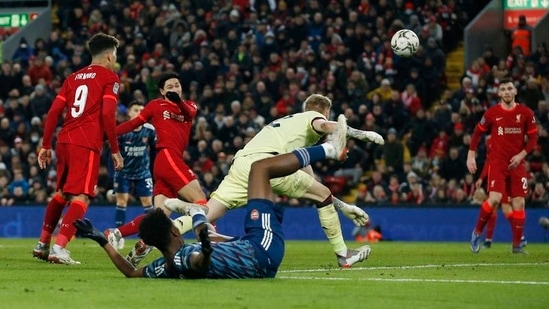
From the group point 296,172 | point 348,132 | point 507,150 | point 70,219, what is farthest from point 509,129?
point 70,219

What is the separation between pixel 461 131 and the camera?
2662 cm

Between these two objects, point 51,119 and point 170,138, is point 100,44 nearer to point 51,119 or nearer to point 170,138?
point 51,119

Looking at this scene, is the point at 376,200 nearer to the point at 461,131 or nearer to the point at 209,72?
the point at 461,131

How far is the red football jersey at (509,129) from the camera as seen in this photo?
61.9 feet

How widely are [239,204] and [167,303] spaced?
4507mm

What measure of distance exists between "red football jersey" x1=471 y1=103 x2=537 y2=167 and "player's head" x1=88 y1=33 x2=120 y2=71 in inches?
274

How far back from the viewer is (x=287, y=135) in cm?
1314

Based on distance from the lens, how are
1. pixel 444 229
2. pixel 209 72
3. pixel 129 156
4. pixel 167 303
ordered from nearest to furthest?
pixel 167 303
pixel 129 156
pixel 444 229
pixel 209 72

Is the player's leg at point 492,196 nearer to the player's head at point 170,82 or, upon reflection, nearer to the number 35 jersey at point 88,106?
the player's head at point 170,82

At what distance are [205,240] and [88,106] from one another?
4624 mm

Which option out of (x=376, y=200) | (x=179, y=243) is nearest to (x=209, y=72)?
(x=376, y=200)

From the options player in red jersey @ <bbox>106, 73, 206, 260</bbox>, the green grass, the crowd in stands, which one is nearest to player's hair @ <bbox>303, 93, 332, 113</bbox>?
the green grass

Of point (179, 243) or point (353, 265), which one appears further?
point (353, 265)

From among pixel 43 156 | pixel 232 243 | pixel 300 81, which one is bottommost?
pixel 232 243
